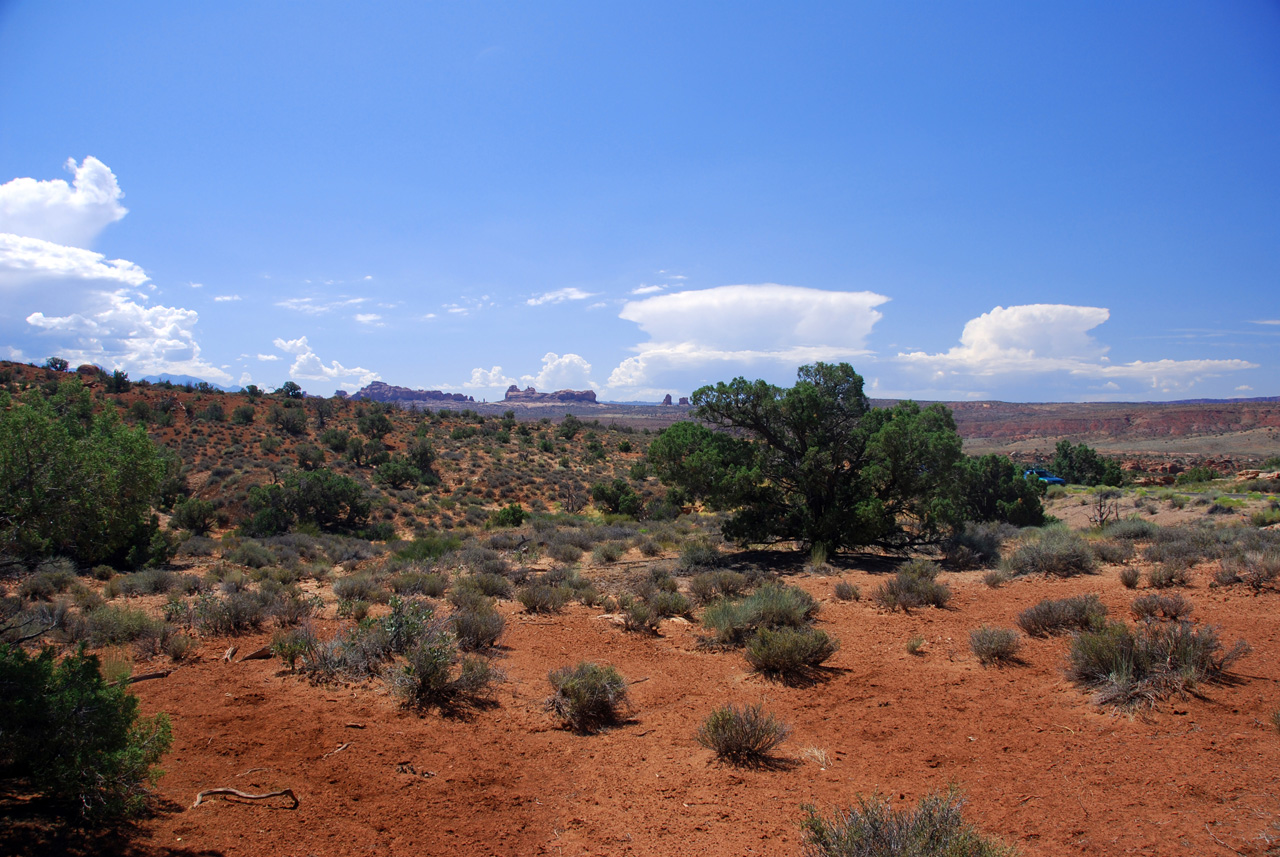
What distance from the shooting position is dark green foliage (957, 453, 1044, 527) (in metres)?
22.8

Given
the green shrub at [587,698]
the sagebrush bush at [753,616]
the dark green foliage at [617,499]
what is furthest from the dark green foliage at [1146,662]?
the dark green foliage at [617,499]

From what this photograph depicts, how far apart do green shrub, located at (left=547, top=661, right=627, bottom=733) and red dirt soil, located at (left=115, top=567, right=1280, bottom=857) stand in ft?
0.60

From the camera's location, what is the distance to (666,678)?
7.58 m

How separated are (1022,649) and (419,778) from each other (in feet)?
24.4

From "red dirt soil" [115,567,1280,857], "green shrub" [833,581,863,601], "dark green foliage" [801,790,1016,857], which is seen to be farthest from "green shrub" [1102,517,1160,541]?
"dark green foliage" [801,790,1016,857]

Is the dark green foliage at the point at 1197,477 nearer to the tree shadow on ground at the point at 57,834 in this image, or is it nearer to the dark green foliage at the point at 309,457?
the tree shadow on ground at the point at 57,834

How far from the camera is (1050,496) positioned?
29.4 m

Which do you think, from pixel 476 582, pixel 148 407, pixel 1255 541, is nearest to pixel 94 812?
pixel 476 582

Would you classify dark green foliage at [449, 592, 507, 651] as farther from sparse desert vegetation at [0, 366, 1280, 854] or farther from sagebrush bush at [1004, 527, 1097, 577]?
sagebrush bush at [1004, 527, 1097, 577]

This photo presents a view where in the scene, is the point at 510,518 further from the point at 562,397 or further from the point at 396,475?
the point at 562,397

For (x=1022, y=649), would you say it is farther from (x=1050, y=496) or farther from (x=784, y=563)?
(x=1050, y=496)

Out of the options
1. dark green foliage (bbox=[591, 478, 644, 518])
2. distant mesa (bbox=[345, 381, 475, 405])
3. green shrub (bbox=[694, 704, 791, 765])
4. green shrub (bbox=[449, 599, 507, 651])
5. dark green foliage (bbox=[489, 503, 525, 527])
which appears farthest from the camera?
distant mesa (bbox=[345, 381, 475, 405])

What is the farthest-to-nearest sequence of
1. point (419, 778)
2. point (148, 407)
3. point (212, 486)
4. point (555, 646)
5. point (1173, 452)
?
point (1173, 452)
point (148, 407)
point (212, 486)
point (555, 646)
point (419, 778)

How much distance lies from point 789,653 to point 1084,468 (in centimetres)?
4132
